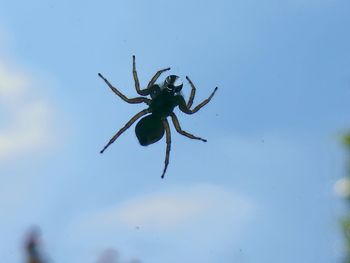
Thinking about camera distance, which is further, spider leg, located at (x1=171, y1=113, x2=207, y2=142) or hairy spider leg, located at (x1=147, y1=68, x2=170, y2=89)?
spider leg, located at (x1=171, y1=113, x2=207, y2=142)

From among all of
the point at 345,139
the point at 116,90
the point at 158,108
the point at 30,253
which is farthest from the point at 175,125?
the point at 30,253

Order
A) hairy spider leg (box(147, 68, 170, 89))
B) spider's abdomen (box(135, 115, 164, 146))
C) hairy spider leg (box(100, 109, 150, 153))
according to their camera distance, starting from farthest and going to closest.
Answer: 1. hairy spider leg (box(100, 109, 150, 153))
2. spider's abdomen (box(135, 115, 164, 146))
3. hairy spider leg (box(147, 68, 170, 89))

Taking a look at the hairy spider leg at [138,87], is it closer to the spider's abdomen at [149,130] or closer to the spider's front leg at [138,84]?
the spider's front leg at [138,84]

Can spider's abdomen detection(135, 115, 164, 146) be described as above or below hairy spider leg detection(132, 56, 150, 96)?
below

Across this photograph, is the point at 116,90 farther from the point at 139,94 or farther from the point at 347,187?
the point at 347,187

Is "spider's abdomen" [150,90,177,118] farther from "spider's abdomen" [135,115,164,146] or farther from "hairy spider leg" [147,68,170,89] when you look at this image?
"hairy spider leg" [147,68,170,89]

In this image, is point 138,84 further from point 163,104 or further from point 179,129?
point 179,129

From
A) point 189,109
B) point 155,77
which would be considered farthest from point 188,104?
point 155,77
